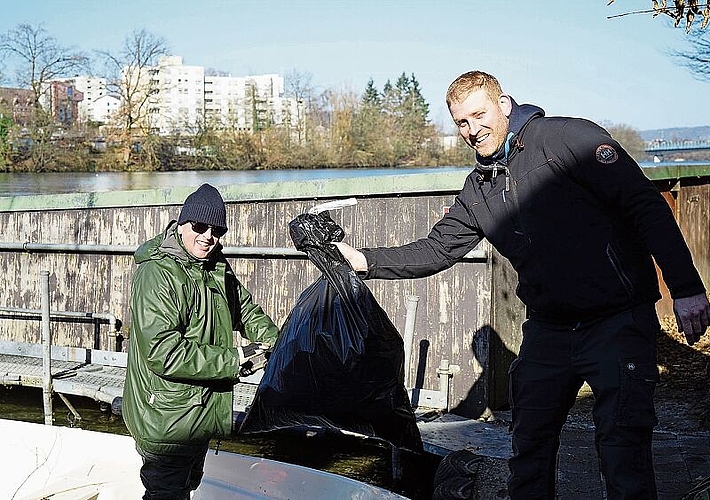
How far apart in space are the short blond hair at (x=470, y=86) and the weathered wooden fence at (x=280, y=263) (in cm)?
318

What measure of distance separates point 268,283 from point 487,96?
4.37 m

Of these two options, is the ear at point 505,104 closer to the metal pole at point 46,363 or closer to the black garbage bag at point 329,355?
the black garbage bag at point 329,355

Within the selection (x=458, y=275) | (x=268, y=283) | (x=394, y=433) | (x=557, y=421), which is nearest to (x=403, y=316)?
(x=458, y=275)

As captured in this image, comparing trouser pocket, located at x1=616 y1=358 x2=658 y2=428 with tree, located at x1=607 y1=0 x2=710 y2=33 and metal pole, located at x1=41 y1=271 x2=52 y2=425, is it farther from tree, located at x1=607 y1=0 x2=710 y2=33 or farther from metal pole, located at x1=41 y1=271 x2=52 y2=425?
metal pole, located at x1=41 y1=271 x2=52 y2=425

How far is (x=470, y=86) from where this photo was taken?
10.3 feet

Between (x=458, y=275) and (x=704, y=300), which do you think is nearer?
(x=704, y=300)

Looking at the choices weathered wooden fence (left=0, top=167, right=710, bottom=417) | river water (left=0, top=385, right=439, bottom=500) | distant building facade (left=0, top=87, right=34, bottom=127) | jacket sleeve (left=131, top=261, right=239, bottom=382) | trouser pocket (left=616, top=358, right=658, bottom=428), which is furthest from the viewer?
distant building facade (left=0, top=87, right=34, bottom=127)

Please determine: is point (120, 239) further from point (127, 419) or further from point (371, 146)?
point (371, 146)

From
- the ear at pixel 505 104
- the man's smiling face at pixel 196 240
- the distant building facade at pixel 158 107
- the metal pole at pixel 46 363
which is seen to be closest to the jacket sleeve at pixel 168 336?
the man's smiling face at pixel 196 240

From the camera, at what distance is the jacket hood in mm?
3193

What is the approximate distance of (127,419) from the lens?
141 inches

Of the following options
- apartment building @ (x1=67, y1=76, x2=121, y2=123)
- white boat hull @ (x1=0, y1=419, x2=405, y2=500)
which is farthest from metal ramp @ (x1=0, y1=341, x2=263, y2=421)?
apartment building @ (x1=67, y1=76, x2=121, y2=123)

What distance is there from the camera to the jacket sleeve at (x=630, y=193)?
2.81 meters

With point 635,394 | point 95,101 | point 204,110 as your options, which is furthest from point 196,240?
point 95,101
